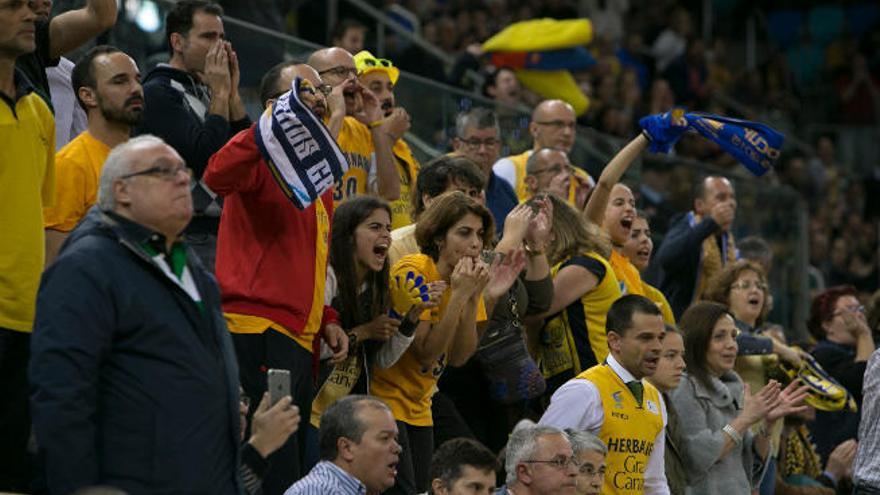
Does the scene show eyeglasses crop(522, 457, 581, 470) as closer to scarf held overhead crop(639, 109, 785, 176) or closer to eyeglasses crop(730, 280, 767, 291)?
scarf held overhead crop(639, 109, 785, 176)

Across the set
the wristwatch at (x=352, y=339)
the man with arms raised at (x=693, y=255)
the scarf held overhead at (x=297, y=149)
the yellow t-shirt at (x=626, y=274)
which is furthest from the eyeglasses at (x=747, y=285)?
the scarf held overhead at (x=297, y=149)

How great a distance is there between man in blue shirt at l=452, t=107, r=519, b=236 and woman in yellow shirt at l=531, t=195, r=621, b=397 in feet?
2.87

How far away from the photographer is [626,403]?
7.84 metres

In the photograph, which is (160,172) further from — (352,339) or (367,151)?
(367,151)

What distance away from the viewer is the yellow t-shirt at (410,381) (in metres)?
7.45

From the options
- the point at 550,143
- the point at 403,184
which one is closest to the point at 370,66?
the point at 403,184

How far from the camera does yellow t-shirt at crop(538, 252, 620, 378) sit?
8.65 metres

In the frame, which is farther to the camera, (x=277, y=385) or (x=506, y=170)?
(x=506, y=170)

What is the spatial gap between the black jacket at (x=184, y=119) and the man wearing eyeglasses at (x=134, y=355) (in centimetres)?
170

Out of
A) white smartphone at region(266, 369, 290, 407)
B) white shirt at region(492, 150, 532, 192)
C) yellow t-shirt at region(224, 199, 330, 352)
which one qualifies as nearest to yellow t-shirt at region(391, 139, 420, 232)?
white shirt at region(492, 150, 532, 192)

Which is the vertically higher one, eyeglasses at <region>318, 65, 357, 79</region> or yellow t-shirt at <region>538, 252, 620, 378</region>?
eyeglasses at <region>318, 65, 357, 79</region>

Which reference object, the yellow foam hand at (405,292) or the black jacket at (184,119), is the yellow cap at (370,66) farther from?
the yellow foam hand at (405,292)

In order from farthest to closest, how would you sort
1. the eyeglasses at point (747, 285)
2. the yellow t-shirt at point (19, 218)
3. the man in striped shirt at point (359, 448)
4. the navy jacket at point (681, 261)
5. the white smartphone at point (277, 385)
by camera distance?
the navy jacket at point (681, 261) → the eyeglasses at point (747, 285) → the man in striped shirt at point (359, 448) → the yellow t-shirt at point (19, 218) → the white smartphone at point (277, 385)

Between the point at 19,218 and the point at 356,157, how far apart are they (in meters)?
2.99
